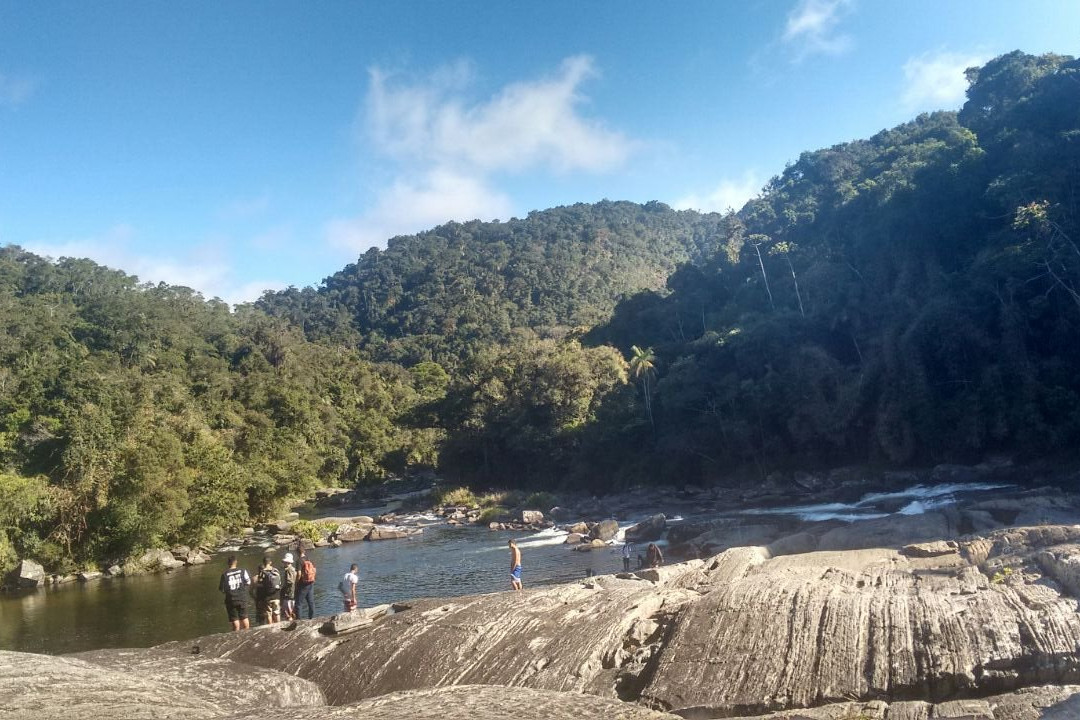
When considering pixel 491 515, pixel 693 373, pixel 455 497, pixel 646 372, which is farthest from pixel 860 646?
pixel 646 372

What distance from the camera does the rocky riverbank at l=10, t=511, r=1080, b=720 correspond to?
827cm

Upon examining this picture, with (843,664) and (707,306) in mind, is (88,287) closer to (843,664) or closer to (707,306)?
(707,306)

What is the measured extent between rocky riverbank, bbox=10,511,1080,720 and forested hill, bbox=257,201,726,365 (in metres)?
98.9

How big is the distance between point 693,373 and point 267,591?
45.0 m

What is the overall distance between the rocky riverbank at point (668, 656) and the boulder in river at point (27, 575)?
24.9m

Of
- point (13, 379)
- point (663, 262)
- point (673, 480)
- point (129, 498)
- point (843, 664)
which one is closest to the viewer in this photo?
point (843, 664)

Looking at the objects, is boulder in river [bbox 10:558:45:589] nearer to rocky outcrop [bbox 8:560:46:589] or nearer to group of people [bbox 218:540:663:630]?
rocky outcrop [bbox 8:560:46:589]

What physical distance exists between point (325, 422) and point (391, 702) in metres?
71.9

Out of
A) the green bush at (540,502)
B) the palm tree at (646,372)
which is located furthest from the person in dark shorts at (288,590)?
the palm tree at (646,372)

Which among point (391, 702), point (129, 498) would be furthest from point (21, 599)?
point (391, 702)

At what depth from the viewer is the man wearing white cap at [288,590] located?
52.4ft

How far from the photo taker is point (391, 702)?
8109mm

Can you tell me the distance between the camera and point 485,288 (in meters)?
146

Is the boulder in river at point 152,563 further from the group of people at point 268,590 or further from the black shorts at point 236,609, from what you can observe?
the black shorts at point 236,609
